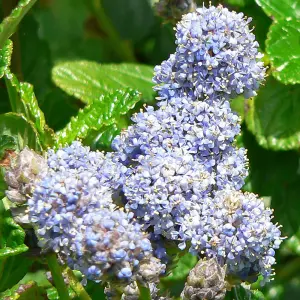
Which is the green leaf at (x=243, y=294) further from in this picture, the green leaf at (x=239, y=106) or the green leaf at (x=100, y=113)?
the green leaf at (x=239, y=106)

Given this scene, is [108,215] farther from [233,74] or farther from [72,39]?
[72,39]

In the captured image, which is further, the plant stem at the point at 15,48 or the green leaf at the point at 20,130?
the plant stem at the point at 15,48

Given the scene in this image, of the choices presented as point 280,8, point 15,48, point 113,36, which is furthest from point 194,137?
point 113,36

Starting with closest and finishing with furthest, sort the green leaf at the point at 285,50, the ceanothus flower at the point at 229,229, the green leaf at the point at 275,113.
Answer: the ceanothus flower at the point at 229,229, the green leaf at the point at 285,50, the green leaf at the point at 275,113

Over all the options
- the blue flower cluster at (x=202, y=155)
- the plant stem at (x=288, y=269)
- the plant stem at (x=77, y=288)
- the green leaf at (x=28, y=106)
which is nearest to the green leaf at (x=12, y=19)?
the green leaf at (x=28, y=106)

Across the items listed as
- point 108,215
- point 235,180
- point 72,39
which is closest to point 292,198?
point 235,180

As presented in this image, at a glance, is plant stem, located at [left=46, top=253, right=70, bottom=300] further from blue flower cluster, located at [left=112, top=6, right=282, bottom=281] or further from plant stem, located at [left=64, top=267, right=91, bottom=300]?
blue flower cluster, located at [left=112, top=6, right=282, bottom=281]
